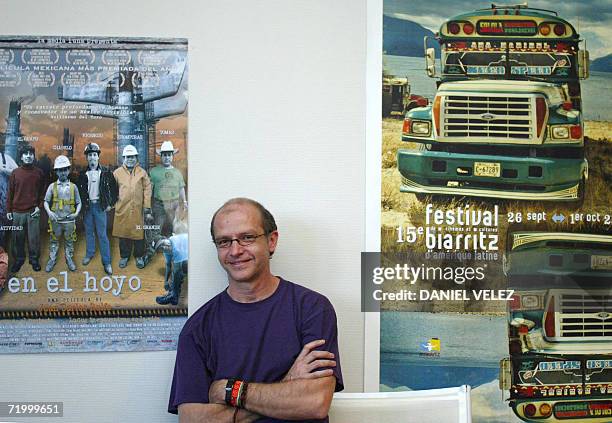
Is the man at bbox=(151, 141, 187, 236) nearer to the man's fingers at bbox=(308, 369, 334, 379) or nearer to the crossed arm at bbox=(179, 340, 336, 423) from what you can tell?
the crossed arm at bbox=(179, 340, 336, 423)

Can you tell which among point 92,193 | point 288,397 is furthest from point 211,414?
point 92,193

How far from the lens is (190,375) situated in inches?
87.6

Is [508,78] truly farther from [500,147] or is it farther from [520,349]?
[520,349]

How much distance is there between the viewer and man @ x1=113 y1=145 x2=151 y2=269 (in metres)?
2.52

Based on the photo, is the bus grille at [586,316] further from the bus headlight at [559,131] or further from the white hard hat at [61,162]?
the white hard hat at [61,162]

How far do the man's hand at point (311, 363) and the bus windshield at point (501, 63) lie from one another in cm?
123

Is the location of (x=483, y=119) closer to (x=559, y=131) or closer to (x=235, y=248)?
(x=559, y=131)

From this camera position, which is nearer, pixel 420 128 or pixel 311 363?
pixel 311 363

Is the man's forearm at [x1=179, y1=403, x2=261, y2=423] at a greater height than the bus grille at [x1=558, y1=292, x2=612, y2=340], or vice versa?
the bus grille at [x1=558, y1=292, x2=612, y2=340]

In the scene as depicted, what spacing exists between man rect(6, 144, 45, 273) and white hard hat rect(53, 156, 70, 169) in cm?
6

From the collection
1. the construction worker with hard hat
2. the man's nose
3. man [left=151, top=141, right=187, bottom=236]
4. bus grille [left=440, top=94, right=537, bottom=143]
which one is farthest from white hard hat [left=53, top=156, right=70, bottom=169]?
bus grille [left=440, top=94, right=537, bottom=143]

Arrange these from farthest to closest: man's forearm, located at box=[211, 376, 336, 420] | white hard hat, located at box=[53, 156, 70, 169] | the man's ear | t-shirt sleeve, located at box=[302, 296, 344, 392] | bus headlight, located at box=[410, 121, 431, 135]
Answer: bus headlight, located at box=[410, 121, 431, 135], white hard hat, located at box=[53, 156, 70, 169], the man's ear, t-shirt sleeve, located at box=[302, 296, 344, 392], man's forearm, located at box=[211, 376, 336, 420]

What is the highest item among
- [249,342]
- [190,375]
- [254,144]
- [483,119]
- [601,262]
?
[483,119]

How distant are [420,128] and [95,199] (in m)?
1.32
